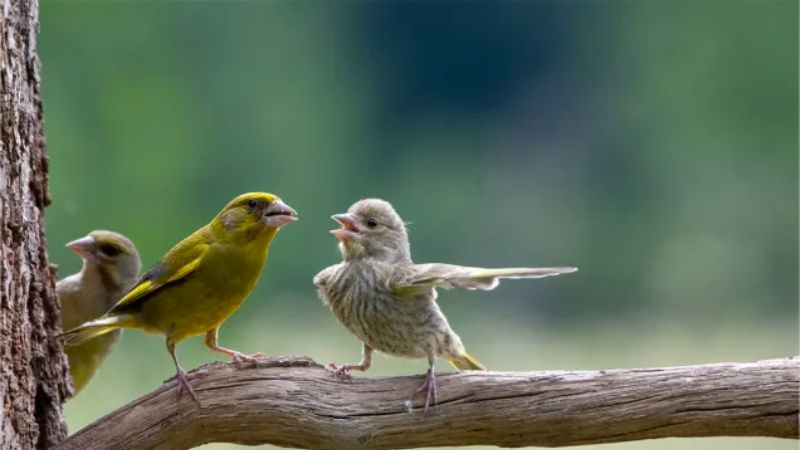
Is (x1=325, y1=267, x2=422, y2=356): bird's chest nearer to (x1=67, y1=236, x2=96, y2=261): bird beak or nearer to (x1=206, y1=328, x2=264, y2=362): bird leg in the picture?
(x1=206, y1=328, x2=264, y2=362): bird leg

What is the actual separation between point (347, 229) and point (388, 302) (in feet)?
1.44

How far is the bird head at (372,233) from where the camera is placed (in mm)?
4965

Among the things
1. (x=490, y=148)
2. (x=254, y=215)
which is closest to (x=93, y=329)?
(x=254, y=215)

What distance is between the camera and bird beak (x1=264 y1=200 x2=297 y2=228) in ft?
15.3

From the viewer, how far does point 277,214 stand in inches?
185

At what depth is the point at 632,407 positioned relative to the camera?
13.7 feet

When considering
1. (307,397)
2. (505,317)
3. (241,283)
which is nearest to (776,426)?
(307,397)

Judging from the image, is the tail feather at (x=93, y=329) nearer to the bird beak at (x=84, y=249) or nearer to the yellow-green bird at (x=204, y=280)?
the yellow-green bird at (x=204, y=280)

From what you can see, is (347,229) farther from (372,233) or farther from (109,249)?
(109,249)

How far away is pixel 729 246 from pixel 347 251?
27.0ft

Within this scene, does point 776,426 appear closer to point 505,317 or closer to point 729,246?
point 505,317

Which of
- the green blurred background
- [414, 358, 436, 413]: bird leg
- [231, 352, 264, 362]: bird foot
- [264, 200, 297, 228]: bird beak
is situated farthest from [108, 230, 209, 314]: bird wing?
the green blurred background

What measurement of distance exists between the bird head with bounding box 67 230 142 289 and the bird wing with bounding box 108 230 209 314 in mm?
633

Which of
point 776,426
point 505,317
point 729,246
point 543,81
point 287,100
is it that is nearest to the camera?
point 776,426
